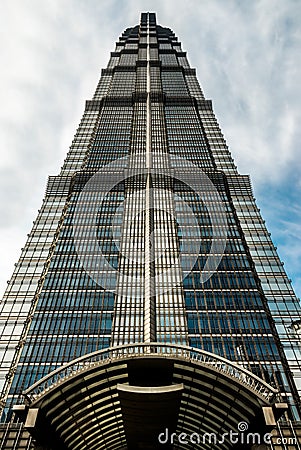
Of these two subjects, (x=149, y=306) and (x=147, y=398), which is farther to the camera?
(x=149, y=306)

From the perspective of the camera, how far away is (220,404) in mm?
24656

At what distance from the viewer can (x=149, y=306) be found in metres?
55.5

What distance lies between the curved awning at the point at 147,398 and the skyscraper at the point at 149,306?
110 millimetres

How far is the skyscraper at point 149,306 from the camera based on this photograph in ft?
78.3

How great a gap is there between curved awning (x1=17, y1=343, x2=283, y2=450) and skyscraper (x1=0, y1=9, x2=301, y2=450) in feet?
0.36

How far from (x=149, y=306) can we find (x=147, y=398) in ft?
106

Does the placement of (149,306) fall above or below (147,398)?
above

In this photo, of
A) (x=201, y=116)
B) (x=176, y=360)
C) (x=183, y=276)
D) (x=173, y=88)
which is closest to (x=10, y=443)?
(x=176, y=360)

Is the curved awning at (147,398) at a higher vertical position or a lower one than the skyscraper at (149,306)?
lower

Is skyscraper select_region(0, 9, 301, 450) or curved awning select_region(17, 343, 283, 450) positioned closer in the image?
curved awning select_region(17, 343, 283, 450)

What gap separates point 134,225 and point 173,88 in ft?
212

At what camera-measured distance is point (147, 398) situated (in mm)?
23312

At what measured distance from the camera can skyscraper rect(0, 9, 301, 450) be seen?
940 inches

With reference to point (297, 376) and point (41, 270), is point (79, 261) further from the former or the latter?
point (297, 376)
